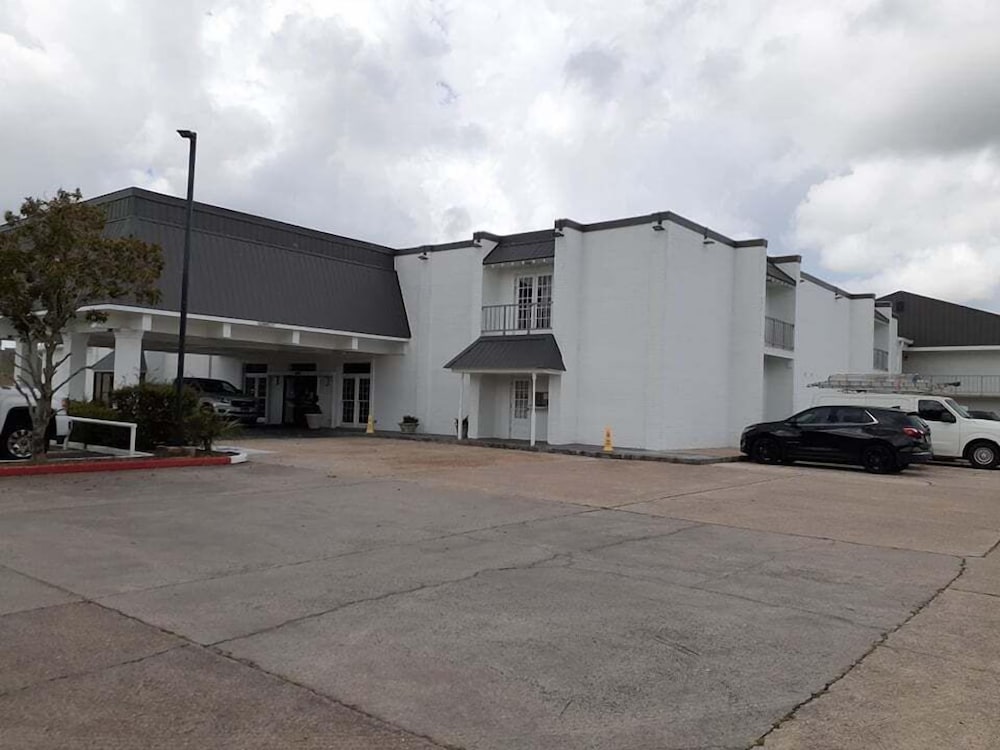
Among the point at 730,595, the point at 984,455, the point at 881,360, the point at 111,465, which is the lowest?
the point at 730,595

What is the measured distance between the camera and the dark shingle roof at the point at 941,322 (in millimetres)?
38969

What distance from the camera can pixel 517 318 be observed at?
2514 cm

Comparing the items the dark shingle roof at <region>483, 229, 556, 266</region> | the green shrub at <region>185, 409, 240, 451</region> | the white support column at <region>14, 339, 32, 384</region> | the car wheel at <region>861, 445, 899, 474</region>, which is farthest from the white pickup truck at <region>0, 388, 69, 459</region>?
the car wheel at <region>861, 445, 899, 474</region>

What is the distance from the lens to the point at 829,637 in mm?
5461

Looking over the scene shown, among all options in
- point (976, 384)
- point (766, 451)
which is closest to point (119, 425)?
point (766, 451)

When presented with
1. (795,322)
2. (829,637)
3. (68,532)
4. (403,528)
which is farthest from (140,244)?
(795,322)

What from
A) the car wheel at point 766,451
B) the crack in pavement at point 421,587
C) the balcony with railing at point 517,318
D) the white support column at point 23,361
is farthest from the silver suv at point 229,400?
the crack in pavement at point 421,587

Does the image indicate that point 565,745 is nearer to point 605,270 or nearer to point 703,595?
point 703,595

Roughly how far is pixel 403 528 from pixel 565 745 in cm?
569

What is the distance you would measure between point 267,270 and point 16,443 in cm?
1058

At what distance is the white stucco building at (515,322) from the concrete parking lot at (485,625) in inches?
430

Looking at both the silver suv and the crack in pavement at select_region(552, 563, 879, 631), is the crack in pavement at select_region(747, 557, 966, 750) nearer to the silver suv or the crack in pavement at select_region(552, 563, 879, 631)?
the crack in pavement at select_region(552, 563, 879, 631)

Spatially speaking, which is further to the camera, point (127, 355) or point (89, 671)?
point (127, 355)

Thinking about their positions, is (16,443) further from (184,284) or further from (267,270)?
(267,270)
